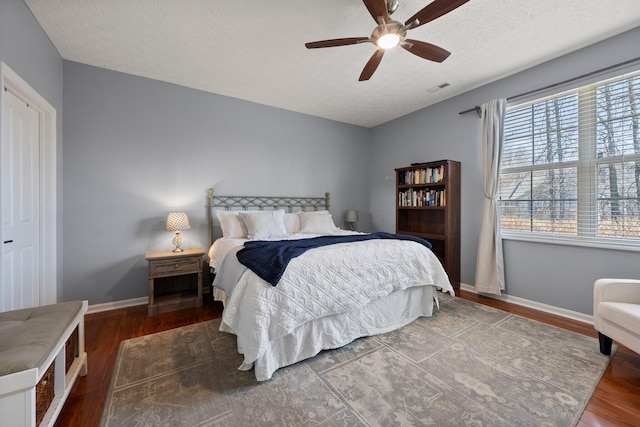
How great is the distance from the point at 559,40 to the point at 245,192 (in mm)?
3863

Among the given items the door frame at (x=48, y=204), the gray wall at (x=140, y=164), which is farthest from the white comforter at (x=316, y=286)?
the door frame at (x=48, y=204)

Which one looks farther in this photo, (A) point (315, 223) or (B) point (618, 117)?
(A) point (315, 223)

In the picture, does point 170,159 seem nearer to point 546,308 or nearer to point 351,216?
point 351,216

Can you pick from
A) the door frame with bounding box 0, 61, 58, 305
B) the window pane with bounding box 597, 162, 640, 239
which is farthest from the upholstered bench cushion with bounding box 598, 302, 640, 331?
the door frame with bounding box 0, 61, 58, 305

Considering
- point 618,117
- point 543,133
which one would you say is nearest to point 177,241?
point 543,133

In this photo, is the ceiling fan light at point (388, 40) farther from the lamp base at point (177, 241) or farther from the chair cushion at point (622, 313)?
the lamp base at point (177, 241)

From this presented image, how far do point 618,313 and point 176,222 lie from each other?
394 centimetres

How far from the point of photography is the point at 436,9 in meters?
1.69

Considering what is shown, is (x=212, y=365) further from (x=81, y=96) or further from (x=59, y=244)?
(x=81, y=96)

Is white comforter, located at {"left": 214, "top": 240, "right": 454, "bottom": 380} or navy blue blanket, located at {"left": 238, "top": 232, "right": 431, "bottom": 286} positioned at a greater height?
navy blue blanket, located at {"left": 238, "top": 232, "right": 431, "bottom": 286}

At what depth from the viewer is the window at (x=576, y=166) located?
235 centimetres

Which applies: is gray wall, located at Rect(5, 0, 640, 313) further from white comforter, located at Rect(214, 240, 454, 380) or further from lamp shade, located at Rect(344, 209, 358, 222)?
white comforter, located at Rect(214, 240, 454, 380)

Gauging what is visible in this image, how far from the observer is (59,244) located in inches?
105

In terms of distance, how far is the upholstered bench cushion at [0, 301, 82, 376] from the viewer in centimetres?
99
